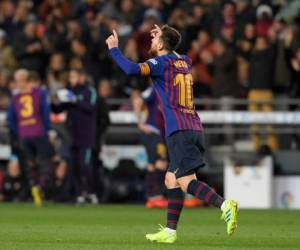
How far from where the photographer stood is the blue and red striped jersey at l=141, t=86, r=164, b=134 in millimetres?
19562

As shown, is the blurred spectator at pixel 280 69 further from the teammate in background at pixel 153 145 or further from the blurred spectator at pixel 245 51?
the teammate in background at pixel 153 145

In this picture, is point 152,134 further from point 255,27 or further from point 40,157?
point 255,27

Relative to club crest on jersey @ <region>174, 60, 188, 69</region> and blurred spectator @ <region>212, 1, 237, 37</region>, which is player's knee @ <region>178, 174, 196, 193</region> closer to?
club crest on jersey @ <region>174, 60, 188, 69</region>

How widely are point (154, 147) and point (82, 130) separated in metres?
1.52

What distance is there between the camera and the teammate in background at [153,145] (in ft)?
64.5

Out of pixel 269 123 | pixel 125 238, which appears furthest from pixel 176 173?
pixel 269 123

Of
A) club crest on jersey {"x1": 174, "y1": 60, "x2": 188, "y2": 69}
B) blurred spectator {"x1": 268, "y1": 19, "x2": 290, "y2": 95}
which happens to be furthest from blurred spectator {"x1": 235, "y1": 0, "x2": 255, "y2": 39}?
club crest on jersey {"x1": 174, "y1": 60, "x2": 188, "y2": 69}

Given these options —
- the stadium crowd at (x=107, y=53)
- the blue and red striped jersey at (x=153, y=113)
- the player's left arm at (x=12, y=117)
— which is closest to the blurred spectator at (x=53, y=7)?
the stadium crowd at (x=107, y=53)

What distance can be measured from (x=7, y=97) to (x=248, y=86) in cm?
500

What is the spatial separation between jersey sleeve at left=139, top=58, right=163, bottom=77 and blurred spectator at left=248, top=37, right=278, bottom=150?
944 cm

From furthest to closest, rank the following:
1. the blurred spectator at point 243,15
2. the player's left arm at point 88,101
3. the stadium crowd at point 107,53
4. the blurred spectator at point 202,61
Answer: the blurred spectator at point 243,15 → the blurred spectator at point 202,61 → the stadium crowd at point 107,53 → the player's left arm at point 88,101

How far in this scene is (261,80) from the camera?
21.4 metres

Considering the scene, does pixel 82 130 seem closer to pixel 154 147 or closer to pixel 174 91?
pixel 154 147

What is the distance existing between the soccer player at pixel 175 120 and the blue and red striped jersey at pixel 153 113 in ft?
24.0
